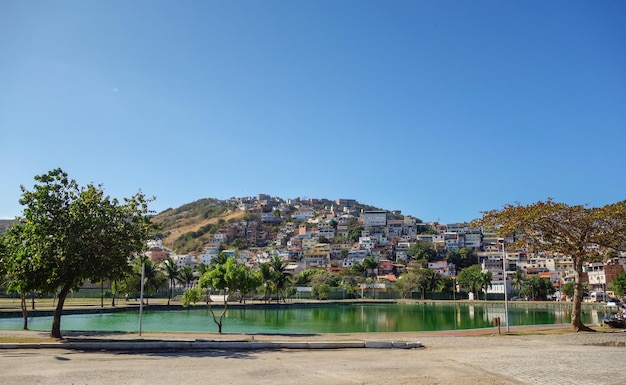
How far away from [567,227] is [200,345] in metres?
18.2

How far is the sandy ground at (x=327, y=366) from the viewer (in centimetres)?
1145

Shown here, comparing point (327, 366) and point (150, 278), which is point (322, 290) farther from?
point (327, 366)

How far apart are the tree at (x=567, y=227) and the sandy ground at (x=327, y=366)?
23.4 ft

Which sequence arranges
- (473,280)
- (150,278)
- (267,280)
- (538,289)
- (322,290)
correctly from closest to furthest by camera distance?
(150,278)
(267,280)
(322,290)
(473,280)
(538,289)

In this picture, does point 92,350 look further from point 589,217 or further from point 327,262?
point 327,262

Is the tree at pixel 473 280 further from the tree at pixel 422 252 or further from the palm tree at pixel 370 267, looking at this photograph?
the tree at pixel 422 252

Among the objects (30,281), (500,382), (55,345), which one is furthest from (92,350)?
(500,382)

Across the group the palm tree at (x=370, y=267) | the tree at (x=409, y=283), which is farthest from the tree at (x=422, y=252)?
the tree at (x=409, y=283)

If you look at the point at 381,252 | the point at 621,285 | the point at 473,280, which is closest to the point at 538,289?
the point at 473,280

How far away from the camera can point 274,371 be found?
12500 mm

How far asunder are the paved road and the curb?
59cm

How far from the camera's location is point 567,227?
24.4 m

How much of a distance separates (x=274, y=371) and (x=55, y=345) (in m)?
8.72

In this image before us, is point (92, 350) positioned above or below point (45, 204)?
below
